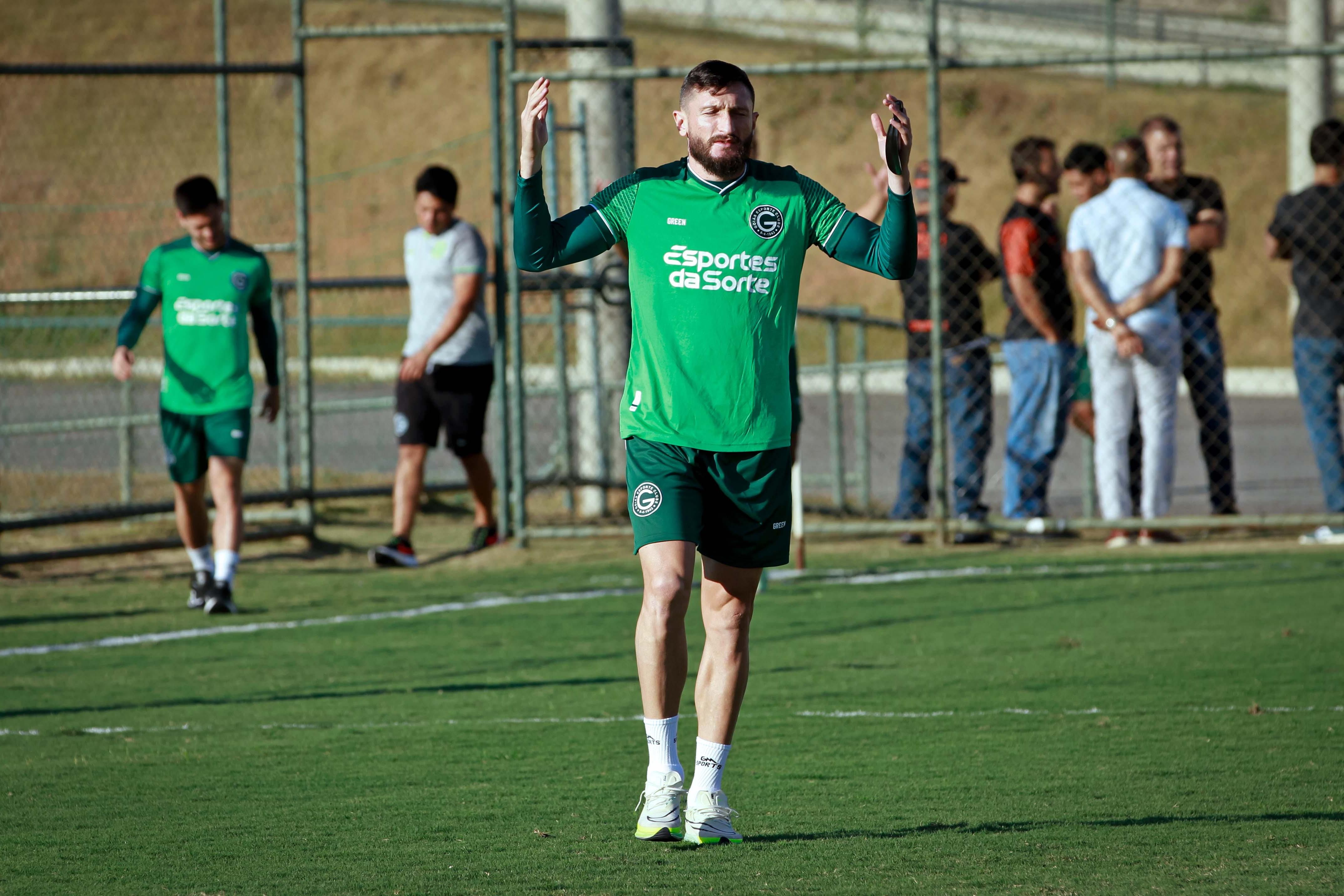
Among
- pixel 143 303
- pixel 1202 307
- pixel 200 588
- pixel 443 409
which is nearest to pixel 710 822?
pixel 200 588

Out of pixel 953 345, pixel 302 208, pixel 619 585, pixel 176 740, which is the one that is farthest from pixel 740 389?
pixel 302 208

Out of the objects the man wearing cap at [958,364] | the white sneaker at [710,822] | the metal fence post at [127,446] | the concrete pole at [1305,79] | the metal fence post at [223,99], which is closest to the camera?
the white sneaker at [710,822]

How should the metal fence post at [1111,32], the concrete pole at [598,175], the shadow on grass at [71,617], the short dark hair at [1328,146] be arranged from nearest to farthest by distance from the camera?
1. the shadow on grass at [71,617]
2. the short dark hair at [1328,146]
3. the concrete pole at [598,175]
4. the metal fence post at [1111,32]

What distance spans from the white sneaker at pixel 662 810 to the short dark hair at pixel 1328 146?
7.39 meters

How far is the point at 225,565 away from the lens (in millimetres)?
8898

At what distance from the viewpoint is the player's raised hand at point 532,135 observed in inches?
175

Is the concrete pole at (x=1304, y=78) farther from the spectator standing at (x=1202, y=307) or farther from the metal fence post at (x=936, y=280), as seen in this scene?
the metal fence post at (x=936, y=280)

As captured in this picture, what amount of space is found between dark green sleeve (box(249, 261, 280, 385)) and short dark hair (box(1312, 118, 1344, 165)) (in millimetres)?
6131

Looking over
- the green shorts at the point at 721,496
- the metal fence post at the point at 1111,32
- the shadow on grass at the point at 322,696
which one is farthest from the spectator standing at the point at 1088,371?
the metal fence post at the point at 1111,32

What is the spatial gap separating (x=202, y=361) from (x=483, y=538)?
251 centimetres

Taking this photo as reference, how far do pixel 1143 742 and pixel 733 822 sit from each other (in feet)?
5.30

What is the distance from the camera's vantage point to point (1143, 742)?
5.43 meters

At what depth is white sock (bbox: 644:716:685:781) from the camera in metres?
4.38

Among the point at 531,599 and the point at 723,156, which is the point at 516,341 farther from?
the point at 723,156
